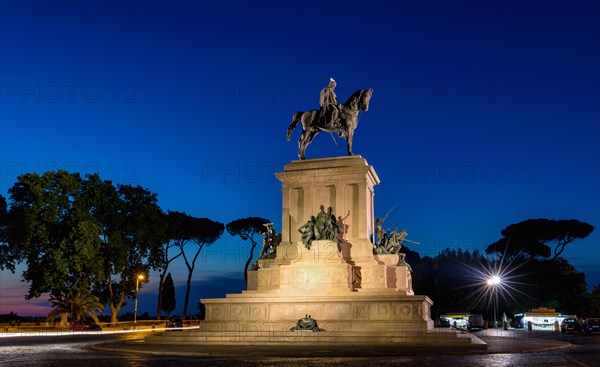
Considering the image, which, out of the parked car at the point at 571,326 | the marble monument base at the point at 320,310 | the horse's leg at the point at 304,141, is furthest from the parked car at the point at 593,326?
the horse's leg at the point at 304,141

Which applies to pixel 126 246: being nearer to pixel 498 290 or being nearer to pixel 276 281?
pixel 276 281

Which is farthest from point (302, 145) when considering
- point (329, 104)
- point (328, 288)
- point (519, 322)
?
point (519, 322)

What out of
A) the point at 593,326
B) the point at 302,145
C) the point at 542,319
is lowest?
the point at 542,319

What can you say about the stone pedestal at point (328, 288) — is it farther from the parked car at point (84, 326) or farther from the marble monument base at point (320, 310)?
the parked car at point (84, 326)

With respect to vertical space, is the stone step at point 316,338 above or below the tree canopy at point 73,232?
below

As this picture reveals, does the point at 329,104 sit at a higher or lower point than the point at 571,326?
higher

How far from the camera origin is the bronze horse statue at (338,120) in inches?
1351

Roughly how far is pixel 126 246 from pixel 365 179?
27966mm

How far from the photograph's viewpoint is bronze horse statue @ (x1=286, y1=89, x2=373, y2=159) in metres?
34.3

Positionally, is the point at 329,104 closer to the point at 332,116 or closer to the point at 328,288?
the point at 332,116

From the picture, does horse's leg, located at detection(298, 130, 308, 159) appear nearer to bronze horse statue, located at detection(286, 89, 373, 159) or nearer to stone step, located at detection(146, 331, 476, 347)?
bronze horse statue, located at detection(286, 89, 373, 159)

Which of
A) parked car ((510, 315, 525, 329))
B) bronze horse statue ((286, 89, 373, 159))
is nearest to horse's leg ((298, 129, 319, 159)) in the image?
bronze horse statue ((286, 89, 373, 159))

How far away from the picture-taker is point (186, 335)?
27.1m

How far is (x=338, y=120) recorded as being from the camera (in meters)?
34.7
